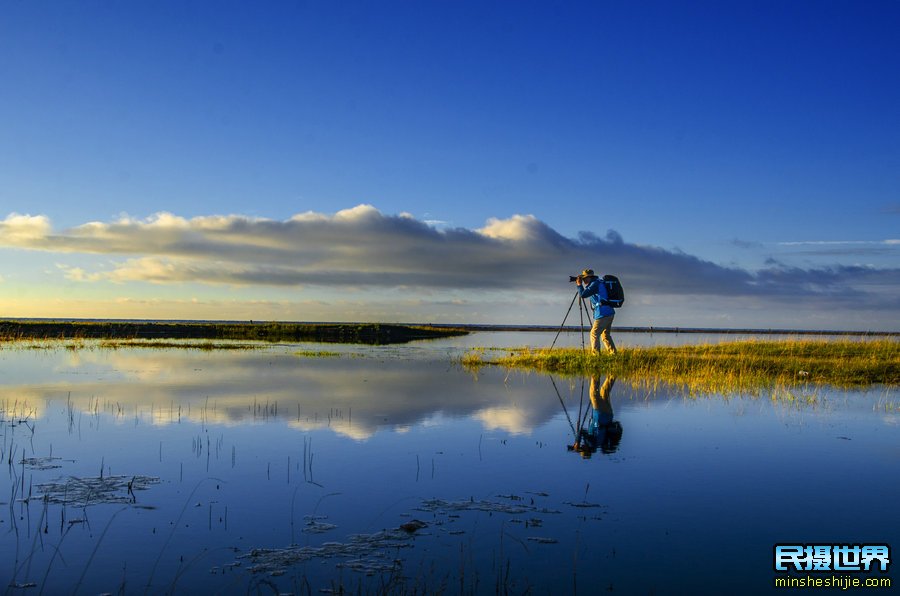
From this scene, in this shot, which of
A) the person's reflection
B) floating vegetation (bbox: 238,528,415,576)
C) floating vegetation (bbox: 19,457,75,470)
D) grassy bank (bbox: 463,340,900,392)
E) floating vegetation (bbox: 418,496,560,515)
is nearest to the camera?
floating vegetation (bbox: 238,528,415,576)

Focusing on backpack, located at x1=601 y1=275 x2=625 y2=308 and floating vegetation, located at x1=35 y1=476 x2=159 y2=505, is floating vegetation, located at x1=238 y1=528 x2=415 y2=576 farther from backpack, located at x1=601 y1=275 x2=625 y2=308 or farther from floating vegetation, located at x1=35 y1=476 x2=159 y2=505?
backpack, located at x1=601 y1=275 x2=625 y2=308

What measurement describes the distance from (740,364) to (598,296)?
693 cm

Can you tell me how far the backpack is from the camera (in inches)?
1244

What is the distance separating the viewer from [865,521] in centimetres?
907

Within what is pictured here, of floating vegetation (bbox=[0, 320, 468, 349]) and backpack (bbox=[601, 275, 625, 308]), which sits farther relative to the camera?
floating vegetation (bbox=[0, 320, 468, 349])

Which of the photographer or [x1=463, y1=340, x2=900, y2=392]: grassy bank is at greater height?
the photographer

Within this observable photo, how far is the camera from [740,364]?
30016 millimetres

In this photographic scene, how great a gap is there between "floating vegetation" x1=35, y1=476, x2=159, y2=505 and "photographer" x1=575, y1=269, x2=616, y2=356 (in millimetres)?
23995

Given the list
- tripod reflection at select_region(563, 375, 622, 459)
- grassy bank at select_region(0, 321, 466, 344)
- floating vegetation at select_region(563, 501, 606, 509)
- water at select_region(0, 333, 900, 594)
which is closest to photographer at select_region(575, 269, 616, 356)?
tripod reflection at select_region(563, 375, 622, 459)

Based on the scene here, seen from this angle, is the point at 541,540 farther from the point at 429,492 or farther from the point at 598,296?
the point at 598,296

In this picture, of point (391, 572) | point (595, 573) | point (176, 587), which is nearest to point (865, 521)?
point (595, 573)

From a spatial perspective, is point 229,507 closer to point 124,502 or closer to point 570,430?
point 124,502

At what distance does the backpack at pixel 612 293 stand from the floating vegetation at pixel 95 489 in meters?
24.2

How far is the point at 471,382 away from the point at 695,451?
13416 mm
